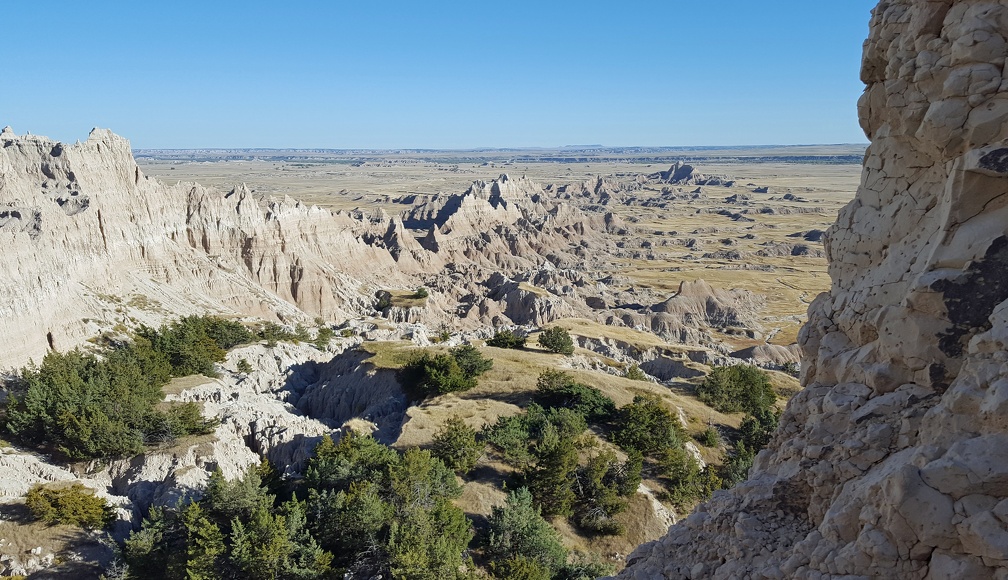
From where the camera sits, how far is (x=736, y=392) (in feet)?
136

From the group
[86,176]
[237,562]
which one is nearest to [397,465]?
[237,562]

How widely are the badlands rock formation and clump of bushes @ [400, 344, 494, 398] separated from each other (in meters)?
27.4

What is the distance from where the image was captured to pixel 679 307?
3610 inches

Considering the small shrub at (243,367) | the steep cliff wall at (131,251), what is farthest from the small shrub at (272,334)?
the steep cliff wall at (131,251)

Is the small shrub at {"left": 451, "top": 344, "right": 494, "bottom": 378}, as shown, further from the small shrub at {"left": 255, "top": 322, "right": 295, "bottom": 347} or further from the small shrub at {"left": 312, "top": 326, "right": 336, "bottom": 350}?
the small shrub at {"left": 255, "top": 322, "right": 295, "bottom": 347}

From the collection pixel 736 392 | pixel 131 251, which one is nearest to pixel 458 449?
pixel 736 392

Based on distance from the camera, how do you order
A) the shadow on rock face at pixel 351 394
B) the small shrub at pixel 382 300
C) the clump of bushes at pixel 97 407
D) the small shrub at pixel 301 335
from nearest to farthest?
1. the clump of bushes at pixel 97 407
2. the shadow on rock face at pixel 351 394
3. the small shrub at pixel 301 335
4. the small shrub at pixel 382 300

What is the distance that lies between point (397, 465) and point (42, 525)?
15.3 m

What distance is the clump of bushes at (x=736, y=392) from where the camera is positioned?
134ft

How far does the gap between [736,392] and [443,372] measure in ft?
68.7

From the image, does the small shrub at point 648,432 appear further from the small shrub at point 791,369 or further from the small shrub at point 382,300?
the small shrub at point 382,300

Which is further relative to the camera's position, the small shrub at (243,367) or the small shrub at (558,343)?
the small shrub at (558,343)

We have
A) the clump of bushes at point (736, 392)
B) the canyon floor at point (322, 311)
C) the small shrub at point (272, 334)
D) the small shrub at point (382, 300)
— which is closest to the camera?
the canyon floor at point (322, 311)

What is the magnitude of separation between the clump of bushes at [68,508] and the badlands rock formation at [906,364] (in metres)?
24.4
